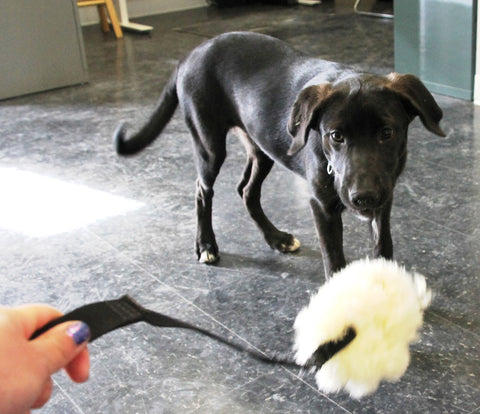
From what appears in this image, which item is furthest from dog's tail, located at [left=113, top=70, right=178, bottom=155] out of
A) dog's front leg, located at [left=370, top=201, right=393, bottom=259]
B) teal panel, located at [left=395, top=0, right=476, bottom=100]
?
teal panel, located at [left=395, top=0, right=476, bottom=100]

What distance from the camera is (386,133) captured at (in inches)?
77.7

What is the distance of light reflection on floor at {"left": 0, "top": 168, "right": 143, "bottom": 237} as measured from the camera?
3377mm

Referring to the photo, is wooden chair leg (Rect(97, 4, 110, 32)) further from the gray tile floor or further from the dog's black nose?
the dog's black nose

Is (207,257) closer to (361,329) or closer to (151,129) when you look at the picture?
(151,129)

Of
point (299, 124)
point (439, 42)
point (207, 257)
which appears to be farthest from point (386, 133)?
point (439, 42)

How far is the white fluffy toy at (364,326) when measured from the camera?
1.46 m

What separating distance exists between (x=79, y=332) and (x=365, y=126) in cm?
134

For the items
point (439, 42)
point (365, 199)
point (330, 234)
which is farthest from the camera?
point (439, 42)

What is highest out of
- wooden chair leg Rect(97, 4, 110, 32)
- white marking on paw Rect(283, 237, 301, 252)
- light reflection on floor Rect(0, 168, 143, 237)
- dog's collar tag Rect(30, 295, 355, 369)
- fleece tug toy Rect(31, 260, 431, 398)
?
dog's collar tag Rect(30, 295, 355, 369)

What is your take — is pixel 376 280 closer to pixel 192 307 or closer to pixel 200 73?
pixel 192 307

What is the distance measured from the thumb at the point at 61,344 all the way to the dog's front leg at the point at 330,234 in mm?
1554

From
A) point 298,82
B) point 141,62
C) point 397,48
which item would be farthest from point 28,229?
point 141,62

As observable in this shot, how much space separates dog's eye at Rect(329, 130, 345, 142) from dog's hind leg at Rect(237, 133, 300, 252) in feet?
2.91

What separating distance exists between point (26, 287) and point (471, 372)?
1.70 m
